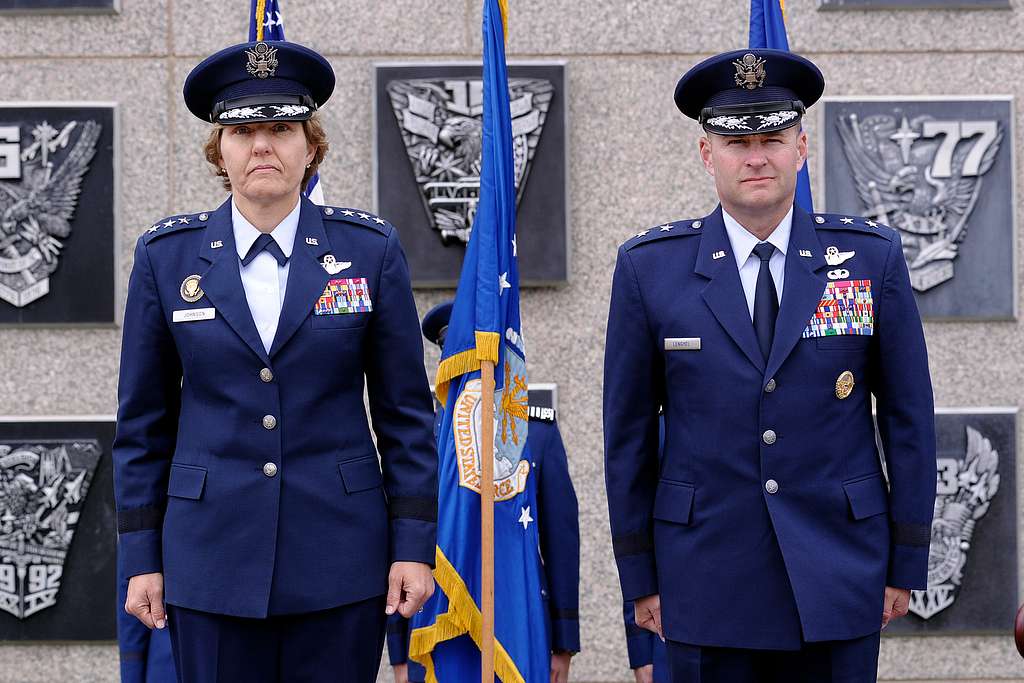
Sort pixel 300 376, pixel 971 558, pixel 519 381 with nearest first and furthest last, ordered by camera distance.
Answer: pixel 300 376, pixel 519 381, pixel 971 558

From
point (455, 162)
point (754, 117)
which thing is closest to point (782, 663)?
point (754, 117)

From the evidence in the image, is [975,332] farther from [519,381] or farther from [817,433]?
[817,433]

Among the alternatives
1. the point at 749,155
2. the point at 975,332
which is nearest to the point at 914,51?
the point at 975,332

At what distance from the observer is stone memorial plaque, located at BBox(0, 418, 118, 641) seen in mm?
5559

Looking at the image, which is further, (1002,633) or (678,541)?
(1002,633)

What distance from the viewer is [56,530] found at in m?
5.57

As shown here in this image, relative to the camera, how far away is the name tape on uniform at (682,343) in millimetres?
3008

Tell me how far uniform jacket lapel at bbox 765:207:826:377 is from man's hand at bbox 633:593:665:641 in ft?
1.95

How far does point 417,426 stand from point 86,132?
3.29 m

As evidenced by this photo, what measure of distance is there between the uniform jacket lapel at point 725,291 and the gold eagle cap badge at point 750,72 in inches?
12.5

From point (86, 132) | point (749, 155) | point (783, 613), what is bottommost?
point (783, 613)

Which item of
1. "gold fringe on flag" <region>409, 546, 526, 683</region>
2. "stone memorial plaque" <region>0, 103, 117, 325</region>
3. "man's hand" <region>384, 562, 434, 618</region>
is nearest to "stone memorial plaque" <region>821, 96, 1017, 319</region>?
"gold fringe on flag" <region>409, 546, 526, 683</region>

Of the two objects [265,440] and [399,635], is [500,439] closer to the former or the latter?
[399,635]

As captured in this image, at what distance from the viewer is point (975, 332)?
567cm
